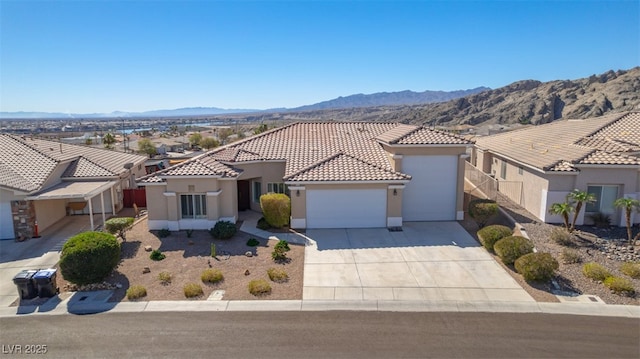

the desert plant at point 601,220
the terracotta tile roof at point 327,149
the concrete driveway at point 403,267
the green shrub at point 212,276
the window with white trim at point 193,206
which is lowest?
the concrete driveway at point 403,267

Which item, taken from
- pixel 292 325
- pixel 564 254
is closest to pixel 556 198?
pixel 564 254

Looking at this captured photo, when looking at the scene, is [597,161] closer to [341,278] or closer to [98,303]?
[341,278]

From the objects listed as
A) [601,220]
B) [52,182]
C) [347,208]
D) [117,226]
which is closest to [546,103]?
[601,220]

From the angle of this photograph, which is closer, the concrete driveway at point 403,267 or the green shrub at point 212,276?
the concrete driveway at point 403,267

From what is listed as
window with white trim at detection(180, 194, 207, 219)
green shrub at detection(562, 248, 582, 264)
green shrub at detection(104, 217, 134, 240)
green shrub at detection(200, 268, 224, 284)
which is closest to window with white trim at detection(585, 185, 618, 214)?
green shrub at detection(562, 248, 582, 264)

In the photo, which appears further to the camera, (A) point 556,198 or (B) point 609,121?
(B) point 609,121

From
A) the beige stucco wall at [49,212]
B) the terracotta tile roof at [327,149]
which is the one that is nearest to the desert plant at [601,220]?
the terracotta tile roof at [327,149]

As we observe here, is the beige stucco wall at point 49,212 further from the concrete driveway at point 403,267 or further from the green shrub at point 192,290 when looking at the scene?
the concrete driveway at point 403,267
